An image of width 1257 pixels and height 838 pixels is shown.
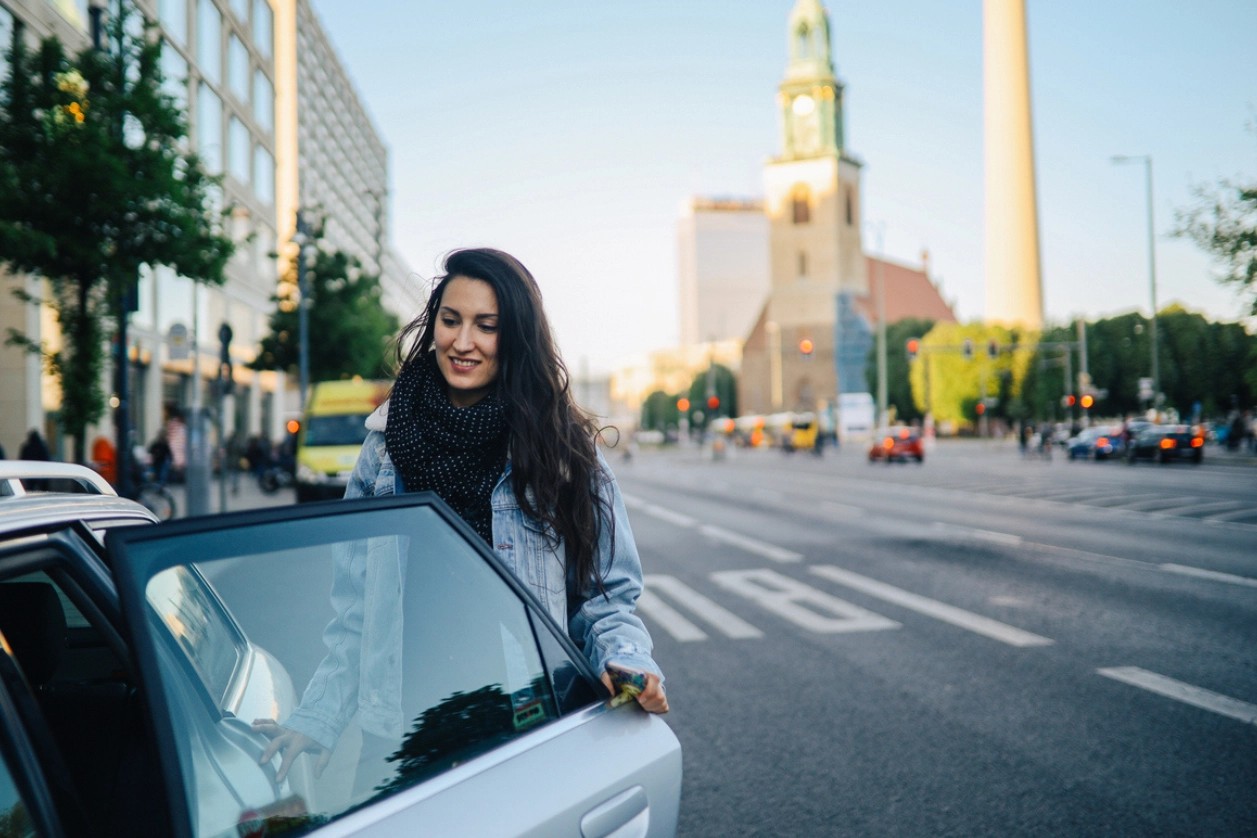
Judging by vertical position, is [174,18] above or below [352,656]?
above

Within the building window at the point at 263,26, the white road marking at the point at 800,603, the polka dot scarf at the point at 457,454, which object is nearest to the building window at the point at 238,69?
the building window at the point at 263,26

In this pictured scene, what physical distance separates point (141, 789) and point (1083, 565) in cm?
1097

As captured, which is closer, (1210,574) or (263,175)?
(1210,574)

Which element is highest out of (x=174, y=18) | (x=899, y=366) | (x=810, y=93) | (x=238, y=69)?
(x=810, y=93)

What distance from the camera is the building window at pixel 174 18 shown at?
3091 cm

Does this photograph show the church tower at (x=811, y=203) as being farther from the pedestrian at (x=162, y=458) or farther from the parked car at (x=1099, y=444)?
the pedestrian at (x=162, y=458)

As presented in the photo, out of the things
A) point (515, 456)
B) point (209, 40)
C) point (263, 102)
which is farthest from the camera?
point (263, 102)

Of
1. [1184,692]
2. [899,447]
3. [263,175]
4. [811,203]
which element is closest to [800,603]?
[1184,692]

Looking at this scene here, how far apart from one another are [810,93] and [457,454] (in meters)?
94.2

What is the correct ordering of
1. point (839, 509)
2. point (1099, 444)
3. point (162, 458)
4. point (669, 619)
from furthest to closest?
point (1099, 444)
point (162, 458)
point (839, 509)
point (669, 619)

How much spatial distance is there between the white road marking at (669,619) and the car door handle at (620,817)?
5.93m

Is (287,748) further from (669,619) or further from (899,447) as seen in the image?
(899,447)

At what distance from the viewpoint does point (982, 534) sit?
1480cm

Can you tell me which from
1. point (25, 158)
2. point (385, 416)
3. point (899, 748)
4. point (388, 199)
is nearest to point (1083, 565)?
point (899, 748)
